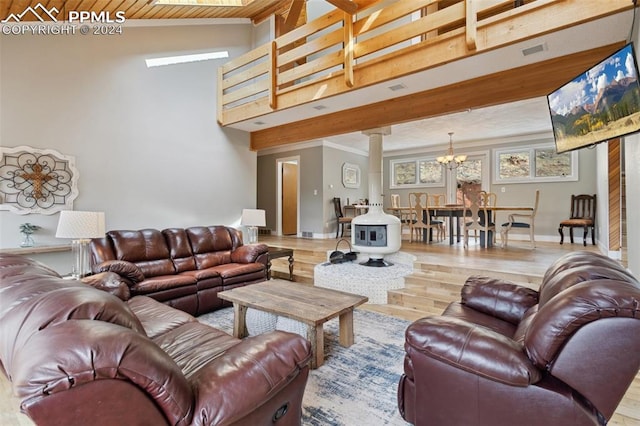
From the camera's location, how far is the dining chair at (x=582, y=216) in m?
5.79

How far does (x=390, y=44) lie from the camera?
358 cm

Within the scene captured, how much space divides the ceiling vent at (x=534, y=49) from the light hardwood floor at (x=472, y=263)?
2340 millimetres

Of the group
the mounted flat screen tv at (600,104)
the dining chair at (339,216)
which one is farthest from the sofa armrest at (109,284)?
the dining chair at (339,216)

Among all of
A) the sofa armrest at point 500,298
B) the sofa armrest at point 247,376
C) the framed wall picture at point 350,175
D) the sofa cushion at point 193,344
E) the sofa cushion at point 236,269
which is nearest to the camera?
the sofa armrest at point 247,376

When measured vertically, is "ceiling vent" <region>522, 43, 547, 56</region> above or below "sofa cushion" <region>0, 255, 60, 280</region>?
above

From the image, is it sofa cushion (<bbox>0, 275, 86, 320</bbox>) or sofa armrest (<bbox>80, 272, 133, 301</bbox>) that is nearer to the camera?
sofa cushion (<bbox>0, 275, 86, 320</bbox>)

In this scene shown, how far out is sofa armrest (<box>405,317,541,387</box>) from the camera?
122cm

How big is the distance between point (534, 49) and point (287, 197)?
6642 millimetres

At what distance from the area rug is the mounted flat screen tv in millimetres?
2250

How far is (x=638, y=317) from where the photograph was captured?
3.53 ft

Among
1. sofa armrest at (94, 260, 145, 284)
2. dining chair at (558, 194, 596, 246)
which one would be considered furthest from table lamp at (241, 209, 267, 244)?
dining chair at (558, 194, 596, 246)

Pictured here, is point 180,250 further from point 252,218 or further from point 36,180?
point 36,180

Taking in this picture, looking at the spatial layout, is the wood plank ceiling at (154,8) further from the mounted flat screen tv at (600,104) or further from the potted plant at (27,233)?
the mounted flat screen tv at (600,104)

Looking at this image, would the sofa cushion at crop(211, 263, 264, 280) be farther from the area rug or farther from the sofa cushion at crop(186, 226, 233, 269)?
the area rug
